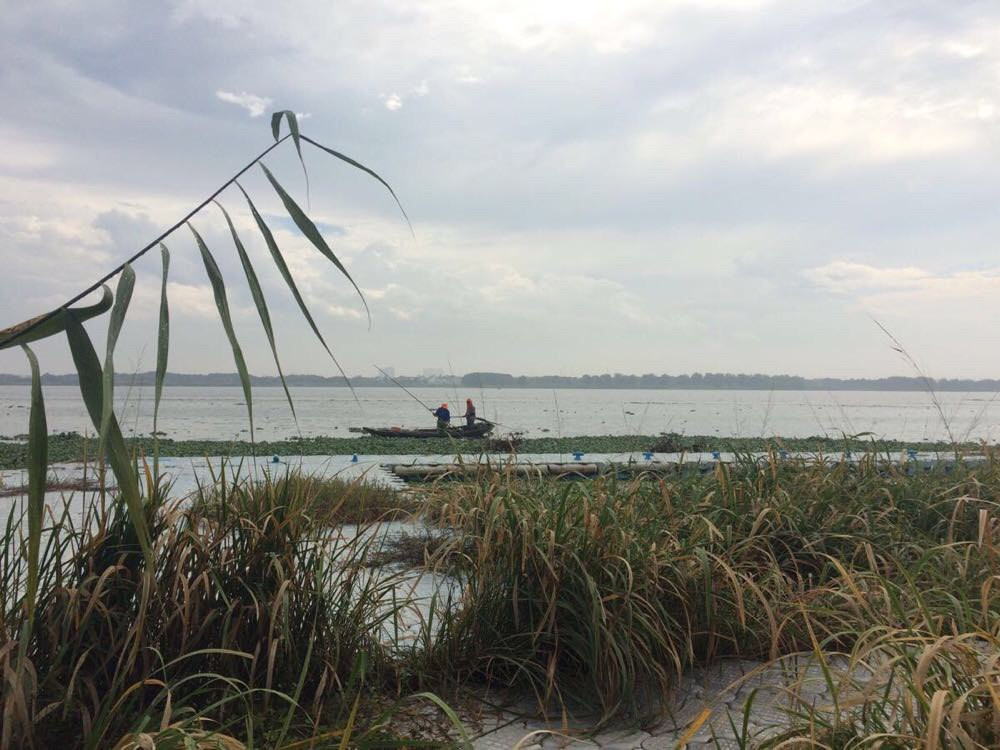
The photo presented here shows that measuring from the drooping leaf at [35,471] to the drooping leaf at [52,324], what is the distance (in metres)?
0.07

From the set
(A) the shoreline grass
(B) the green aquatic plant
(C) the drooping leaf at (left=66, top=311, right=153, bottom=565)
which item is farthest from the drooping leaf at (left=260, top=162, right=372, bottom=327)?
(A) the shoreline grass

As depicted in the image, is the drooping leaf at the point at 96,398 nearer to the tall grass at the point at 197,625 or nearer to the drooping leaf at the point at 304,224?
the drooping leaf at the point at 304,224

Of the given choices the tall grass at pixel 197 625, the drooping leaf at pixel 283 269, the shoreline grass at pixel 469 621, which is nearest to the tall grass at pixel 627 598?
the shoreline grass at pixel 469 621

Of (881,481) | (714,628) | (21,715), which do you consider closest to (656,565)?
(714,628)

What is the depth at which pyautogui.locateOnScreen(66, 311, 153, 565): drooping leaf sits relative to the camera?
47.4 inches

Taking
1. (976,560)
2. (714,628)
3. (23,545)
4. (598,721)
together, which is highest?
(23,545)

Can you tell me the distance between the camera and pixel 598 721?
276cm

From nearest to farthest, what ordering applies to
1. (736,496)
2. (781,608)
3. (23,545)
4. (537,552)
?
1. (23,545)
2. (537,552)
3. (781,608)
4. (736,496)

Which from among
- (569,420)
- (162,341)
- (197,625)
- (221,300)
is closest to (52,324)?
(162,341)

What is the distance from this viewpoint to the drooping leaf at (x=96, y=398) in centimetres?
120

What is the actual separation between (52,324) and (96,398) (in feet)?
0.59

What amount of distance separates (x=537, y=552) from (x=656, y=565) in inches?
18.9

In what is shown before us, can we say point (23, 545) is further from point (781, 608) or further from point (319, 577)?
point (781, 608)

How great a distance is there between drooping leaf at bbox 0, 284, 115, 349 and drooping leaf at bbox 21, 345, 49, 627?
0.23 ft
